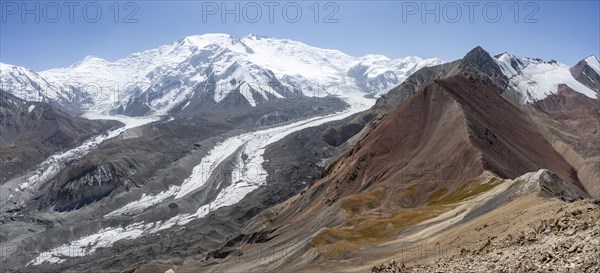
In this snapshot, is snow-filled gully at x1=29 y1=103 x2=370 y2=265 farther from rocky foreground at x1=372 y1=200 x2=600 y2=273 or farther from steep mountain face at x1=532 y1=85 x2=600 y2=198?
rocky foreground at x1=372 y1=200 x2=600 y2=273

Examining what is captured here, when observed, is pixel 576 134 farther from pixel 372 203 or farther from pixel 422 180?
pixel 372 203

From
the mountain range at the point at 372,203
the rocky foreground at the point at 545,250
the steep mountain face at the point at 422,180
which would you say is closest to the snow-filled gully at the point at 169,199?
the mountain range at the point at 372,203

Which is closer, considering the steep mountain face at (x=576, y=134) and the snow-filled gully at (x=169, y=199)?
the steep mountain face at (x=576, y=134)

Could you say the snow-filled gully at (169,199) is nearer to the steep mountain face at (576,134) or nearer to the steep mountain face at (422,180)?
the steep mountain face at (422,180)

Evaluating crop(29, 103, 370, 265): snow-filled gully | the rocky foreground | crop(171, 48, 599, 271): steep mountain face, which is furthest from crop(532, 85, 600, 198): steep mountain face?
crop(29, 103, 370, 265): snow-filled gully

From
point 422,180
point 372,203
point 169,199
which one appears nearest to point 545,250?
point 372,203

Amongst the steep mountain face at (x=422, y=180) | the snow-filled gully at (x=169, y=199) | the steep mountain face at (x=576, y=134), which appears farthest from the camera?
the snow-filled gully at (x=169, y=199)

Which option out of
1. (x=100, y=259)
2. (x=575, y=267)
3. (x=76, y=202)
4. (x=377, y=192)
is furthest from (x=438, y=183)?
(x=76, y=202)

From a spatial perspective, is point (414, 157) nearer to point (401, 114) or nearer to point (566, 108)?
point (401, 114)
